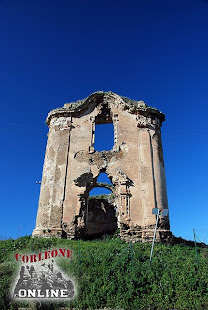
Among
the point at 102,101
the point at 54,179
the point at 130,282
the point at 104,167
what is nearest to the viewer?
the point at 130,282

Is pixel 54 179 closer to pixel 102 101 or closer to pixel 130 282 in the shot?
pixel 102 101

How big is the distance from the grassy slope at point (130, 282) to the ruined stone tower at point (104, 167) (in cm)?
413

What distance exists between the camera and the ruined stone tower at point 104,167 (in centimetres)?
Result: 1196

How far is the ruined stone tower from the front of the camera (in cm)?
1196

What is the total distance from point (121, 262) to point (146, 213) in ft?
16.7

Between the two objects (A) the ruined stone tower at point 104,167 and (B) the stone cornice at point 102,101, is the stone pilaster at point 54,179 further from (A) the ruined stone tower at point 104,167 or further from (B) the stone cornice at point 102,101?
(B) the stone cornice at point 102,101

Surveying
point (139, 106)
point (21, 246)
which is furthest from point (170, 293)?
point (139, 106)

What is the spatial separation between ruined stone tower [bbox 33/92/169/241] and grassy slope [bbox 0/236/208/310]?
413cm

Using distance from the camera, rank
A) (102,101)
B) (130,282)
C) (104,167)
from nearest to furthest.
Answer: (130,282)
(104,167)
(102,101)

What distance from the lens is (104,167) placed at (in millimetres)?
13094

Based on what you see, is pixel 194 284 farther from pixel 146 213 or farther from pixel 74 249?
pixel 146 213

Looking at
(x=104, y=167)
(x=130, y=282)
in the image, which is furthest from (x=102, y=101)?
(x=130, y=282)

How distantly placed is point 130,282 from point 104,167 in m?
7.36

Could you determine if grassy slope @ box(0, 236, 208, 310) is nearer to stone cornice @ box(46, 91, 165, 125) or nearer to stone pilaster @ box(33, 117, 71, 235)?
stone pilaster @ box(33, 117, 71, 235)
